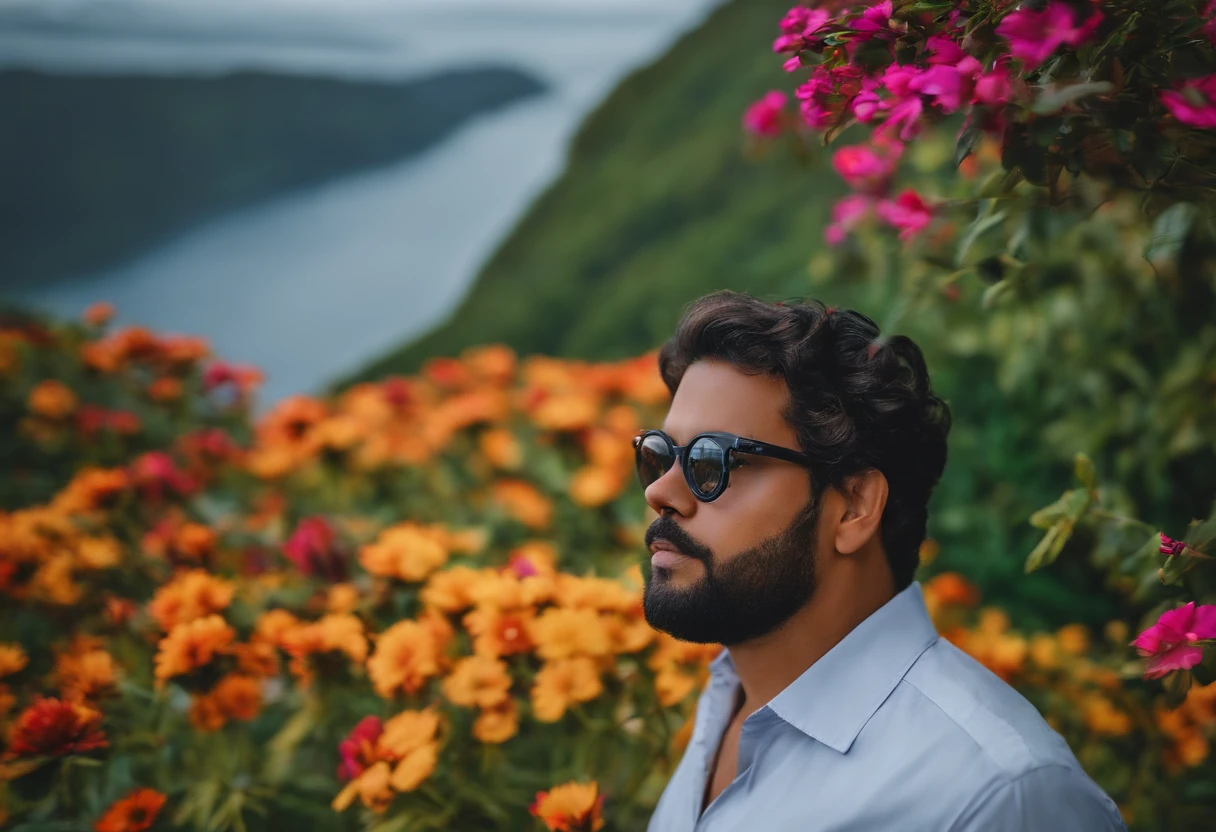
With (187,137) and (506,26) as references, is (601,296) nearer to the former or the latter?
(506,26)

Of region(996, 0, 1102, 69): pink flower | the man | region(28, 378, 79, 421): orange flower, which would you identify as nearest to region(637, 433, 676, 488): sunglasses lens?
the man

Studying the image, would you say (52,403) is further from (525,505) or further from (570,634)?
(570,634)

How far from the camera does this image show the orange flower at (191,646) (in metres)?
1.36

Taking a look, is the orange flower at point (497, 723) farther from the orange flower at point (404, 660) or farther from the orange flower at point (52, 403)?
the orange flower at point (52, 403)

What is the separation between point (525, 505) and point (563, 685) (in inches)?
37.9

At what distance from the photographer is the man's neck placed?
3.85 feet

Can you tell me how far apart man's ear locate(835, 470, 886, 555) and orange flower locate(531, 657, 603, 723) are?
426mm

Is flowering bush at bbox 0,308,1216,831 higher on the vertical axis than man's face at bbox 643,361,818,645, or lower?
lower

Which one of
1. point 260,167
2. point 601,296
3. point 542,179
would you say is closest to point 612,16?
point 542,179

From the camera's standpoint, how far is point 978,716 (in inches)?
39.0

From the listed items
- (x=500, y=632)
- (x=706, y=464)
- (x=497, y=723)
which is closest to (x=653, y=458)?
(x=706, y=464)

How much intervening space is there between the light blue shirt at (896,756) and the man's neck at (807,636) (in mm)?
34

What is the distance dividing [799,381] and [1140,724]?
3.65ft

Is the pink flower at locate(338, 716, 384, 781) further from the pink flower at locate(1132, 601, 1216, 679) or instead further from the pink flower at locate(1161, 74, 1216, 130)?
the pink flower at locate(1161, 74, 1216, 130)
